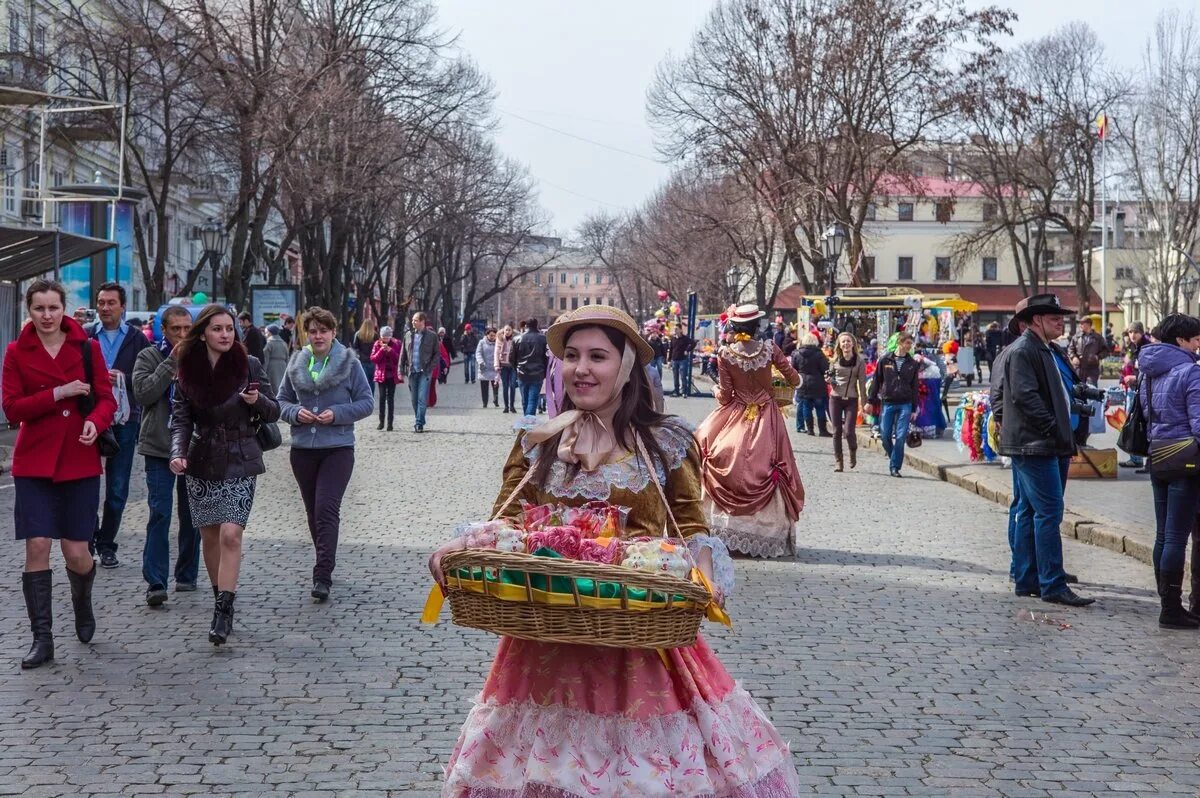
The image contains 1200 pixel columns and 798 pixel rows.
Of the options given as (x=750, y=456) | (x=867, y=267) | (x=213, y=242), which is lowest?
(x=750, y=456)

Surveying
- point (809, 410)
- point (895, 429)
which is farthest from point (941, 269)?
point (895, 429)

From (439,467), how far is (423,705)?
424 inches

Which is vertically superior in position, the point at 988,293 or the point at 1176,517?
the point at 988,293

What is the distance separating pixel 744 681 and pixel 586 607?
10.8 feet

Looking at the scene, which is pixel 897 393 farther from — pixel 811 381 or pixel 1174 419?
pixel 1174 419

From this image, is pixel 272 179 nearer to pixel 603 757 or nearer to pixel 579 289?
pixel 603 757

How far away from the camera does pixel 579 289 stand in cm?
18850

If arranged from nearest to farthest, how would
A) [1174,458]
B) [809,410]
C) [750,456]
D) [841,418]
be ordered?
[1174,458]
[750,456]
[841,418]
[809,410]

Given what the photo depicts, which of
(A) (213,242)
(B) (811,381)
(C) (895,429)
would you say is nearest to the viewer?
(C) (895,429)

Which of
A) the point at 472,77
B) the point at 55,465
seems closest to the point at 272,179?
the point at 472,77

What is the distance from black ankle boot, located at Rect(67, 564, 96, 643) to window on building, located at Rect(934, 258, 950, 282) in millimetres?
91205

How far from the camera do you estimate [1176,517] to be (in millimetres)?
7992

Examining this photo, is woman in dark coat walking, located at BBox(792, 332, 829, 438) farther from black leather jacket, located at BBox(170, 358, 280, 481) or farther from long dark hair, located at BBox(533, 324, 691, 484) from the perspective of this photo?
long dark hair, located at BBox(533, 324, 691, 484)

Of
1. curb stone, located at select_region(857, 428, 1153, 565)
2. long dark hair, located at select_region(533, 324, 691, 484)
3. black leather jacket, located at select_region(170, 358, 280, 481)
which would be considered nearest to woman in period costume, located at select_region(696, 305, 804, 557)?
curb stone, located at select_region(857, 428, 1153, 565)
